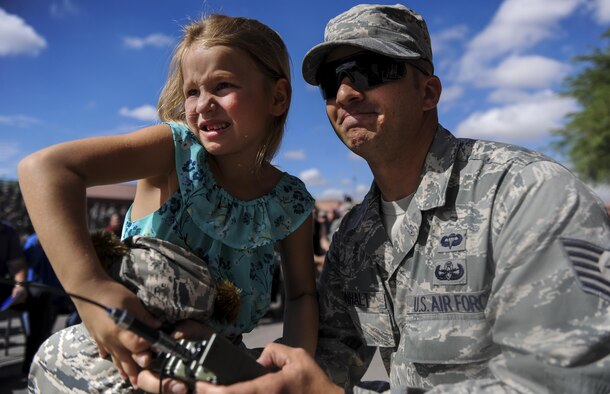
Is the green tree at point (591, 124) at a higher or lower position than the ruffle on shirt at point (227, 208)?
higher

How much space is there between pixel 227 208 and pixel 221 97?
373 mm


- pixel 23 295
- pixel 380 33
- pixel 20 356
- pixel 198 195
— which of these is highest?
pixel 380 33

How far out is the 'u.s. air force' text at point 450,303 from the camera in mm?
1688

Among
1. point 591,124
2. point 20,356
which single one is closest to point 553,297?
point 20,356

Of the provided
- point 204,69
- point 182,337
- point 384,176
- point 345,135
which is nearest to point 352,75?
point 345,135

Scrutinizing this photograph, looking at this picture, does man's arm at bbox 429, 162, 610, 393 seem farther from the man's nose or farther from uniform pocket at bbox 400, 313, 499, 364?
the man's nose

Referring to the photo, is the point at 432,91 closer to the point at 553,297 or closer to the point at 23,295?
the point at 553,297

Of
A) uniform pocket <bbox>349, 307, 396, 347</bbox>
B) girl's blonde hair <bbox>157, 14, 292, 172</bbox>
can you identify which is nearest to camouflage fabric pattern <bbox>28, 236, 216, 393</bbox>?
girl's blonde hair <bbox>157, 14, 292, 172</bbox>

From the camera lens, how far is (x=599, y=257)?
143 centimetres

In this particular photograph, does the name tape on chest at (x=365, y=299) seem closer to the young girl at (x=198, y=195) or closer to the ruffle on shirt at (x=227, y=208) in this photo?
the young girl at (x=198, y=195)

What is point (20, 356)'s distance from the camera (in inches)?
289

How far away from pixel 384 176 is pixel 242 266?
2.18 ft

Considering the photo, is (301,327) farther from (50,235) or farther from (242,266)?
(50,235)

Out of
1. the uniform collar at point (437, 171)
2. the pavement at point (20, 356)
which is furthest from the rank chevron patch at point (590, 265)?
the pavement at point (20, 356)
